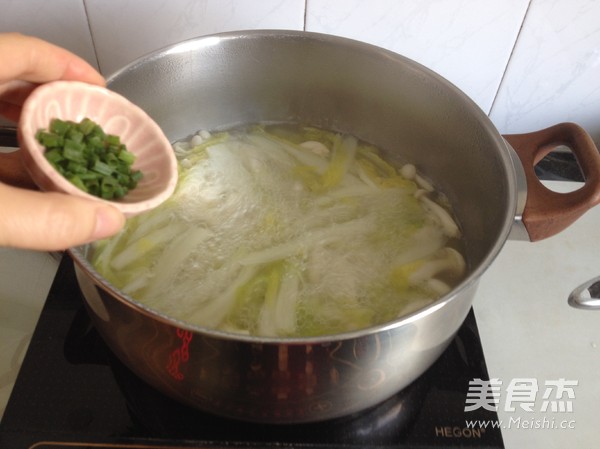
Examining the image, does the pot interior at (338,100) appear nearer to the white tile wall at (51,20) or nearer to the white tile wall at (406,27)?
the white tile wall at (406,27)

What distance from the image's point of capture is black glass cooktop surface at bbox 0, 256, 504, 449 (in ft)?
2.58

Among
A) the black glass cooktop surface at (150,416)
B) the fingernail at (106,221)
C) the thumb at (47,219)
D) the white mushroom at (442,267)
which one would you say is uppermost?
the thumb at (47,219)

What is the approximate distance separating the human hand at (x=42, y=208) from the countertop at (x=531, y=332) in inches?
15.0

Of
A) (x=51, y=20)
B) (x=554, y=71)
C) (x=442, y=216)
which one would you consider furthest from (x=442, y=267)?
(x=51, y=20)

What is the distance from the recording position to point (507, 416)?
893mm

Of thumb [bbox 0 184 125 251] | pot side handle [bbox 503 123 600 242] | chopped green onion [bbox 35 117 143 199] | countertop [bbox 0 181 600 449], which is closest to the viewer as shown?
thumb [bbox 0 184 125 251]

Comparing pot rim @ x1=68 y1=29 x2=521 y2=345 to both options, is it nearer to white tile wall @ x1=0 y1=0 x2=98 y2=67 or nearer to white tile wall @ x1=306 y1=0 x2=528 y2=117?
white tile wall @ x1=306 y1=0 x2=528 y2=117

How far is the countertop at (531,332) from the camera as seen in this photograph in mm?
890

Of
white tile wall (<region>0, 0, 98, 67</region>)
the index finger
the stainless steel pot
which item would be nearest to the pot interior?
the stainless steel pot

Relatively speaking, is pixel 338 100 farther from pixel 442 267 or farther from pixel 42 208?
pixel 42 208

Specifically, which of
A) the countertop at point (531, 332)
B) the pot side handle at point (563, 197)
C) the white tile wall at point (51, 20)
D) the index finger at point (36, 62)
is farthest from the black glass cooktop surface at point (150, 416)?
the white tile wall at point (51, 20)

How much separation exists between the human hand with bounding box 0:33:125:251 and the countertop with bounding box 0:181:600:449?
0.38 m

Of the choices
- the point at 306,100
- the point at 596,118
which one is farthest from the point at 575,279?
the point at 306,100

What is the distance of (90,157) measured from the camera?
2.36 ft
